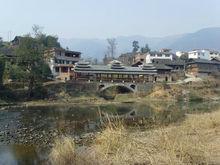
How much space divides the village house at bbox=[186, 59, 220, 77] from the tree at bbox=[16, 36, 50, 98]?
46.3 meters

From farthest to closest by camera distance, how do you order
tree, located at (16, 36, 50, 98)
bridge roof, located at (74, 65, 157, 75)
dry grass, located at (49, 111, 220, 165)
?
1. bridge roof, located at (74, 65, 157, 75)
2. tree, located at (16, 36, 50, 98)
3. dry grass, located at (49, 111, 220, 165)

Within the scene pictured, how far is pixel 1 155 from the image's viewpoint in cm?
2233

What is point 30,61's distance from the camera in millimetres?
63438

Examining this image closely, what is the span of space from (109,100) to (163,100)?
9157mm

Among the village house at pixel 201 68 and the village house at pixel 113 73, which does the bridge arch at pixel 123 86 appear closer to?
the village house at pixel 113 73

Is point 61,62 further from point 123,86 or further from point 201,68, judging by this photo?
point 201,68

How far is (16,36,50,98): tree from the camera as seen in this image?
63125 millimetres

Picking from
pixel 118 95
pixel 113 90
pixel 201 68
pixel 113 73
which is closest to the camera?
pixel 118 95

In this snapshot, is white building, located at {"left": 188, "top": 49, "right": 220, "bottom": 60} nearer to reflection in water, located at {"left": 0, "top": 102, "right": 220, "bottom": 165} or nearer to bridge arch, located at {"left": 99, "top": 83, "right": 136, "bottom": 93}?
bridge arch, located at {"left": 99, "top": 83, "right": 136, "bottom": 93}

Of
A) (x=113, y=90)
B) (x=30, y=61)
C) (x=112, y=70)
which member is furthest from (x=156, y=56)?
(x=30, y=61)

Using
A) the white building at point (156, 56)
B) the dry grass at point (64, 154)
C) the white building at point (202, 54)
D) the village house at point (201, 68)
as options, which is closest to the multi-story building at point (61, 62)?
the white building at point (156, 56)

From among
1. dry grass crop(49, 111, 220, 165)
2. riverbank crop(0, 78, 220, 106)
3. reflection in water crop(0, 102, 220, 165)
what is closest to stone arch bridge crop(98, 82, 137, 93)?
riverbank crop(0, 78, 220, 106)

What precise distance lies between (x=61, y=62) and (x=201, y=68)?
35.2 meters

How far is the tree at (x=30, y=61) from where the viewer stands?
6312 cm
